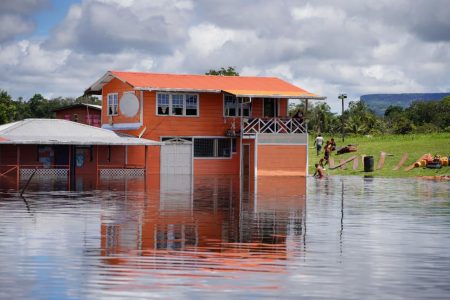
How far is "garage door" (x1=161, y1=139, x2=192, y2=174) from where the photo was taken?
5244 cm

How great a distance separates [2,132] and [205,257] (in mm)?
36098

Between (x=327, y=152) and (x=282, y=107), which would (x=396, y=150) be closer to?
(x=327, y=152)

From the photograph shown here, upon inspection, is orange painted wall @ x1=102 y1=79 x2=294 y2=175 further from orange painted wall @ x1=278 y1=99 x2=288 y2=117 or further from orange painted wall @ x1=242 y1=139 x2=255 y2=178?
orange painted wall @ x1=278 y1=99 x2=288 y2=117

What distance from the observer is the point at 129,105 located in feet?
174

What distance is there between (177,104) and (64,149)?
7.62 m

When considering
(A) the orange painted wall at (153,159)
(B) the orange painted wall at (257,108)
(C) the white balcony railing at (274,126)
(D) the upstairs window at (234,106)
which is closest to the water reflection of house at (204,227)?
(A) the orange painted wall at (153,159)

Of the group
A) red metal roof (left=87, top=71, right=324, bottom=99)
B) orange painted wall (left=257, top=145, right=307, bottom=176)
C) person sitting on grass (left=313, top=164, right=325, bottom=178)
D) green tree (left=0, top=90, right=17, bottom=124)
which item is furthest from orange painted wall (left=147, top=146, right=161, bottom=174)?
green tree (left=0, top=90, right=17, bottom=124)

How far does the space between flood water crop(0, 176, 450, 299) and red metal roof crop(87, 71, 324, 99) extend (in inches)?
962

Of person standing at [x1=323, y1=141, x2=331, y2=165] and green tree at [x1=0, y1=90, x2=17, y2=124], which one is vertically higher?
green tree at [x1=0, y1=90, x2=17, y2=124]

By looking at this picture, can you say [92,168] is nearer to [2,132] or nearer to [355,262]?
[2,132]

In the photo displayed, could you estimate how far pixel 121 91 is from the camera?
2131 inches

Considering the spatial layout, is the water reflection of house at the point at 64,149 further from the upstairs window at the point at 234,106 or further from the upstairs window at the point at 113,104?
the upstairs window at the point at 234,106

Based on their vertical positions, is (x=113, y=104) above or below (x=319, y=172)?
above

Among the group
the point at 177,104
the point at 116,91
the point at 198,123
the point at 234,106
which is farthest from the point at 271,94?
the point at 116,91
